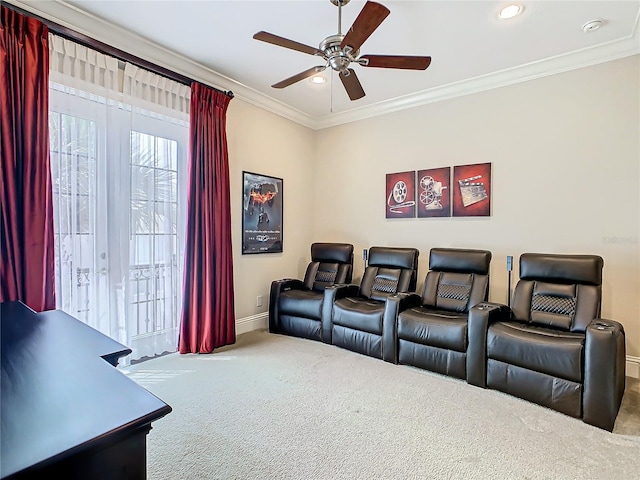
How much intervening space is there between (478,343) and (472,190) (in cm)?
180

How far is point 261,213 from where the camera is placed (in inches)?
173

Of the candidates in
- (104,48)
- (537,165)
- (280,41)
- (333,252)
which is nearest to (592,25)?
(537,165)

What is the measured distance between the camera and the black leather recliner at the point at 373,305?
3361mm

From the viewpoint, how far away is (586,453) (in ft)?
6.37

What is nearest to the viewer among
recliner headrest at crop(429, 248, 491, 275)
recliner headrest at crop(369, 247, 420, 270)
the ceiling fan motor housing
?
the ceiling fan motor housing

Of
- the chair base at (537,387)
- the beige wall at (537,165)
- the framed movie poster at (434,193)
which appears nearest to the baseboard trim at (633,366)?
the beige wall at (537,165)

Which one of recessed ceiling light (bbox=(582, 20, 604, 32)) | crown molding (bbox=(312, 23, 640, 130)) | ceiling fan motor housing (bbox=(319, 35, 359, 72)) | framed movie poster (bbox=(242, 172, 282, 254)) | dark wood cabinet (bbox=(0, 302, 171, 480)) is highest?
recessed ceiling light (bbox=(582, 20, 604, 32))

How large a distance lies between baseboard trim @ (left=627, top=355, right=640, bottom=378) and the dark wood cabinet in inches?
152

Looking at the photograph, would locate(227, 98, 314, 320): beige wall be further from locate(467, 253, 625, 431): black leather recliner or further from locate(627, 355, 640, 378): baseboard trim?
locate(627, 355, 640, 378): baseboard trim

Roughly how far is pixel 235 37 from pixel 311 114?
6.66ft

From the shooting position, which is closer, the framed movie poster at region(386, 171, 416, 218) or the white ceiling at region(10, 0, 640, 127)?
the white ceiling at region(10, 0, 640, 127)

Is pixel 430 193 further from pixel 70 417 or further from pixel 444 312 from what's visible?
pixel 70 417

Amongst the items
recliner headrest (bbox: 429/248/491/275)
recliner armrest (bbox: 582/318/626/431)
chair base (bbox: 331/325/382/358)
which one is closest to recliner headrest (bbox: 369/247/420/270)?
recliner headrest (bbox: 429/248/491/275)

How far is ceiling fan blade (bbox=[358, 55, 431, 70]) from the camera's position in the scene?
2.42 meters
